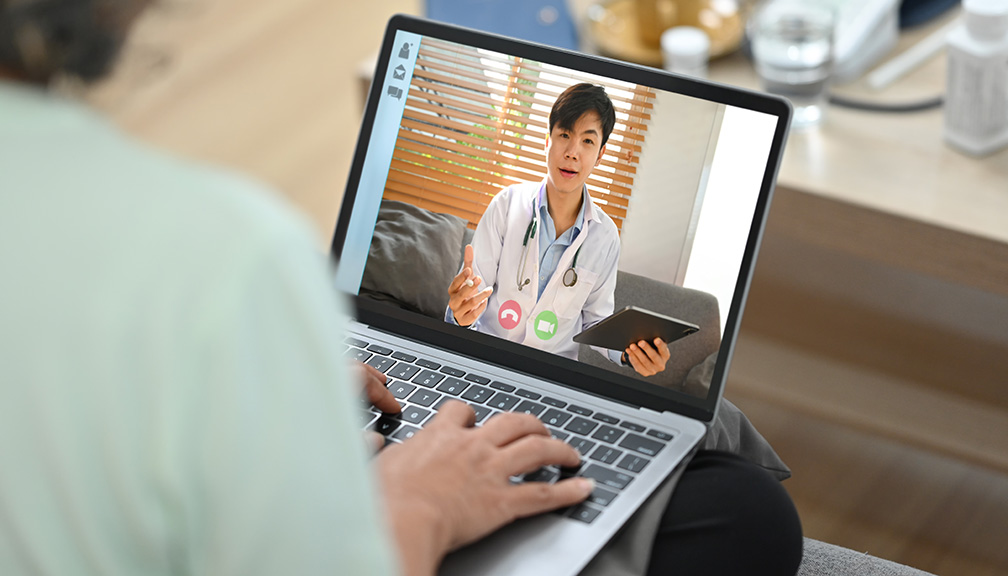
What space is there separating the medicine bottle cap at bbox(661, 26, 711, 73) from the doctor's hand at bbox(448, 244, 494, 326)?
612 mm

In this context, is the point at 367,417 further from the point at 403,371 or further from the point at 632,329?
the point at 632,329

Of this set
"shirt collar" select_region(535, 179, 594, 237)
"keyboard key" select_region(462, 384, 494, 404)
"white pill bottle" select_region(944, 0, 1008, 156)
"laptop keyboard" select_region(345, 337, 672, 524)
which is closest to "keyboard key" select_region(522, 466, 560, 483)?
"laptop keyboard" select_region(345, 337, 672, 524)

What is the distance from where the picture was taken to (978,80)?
3.57 ft

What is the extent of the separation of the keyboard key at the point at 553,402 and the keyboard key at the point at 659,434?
0.24ft

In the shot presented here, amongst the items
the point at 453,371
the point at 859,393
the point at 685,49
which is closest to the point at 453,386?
the point at 453,371

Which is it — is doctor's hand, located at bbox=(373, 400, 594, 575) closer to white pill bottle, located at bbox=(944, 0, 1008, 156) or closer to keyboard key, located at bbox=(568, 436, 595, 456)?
keyboard key, located at bbox=(568, 436, 595, 456)

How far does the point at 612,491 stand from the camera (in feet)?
2.11

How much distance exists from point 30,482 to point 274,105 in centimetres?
210

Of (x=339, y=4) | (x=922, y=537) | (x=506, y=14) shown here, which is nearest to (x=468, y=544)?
(x=922, y=537)

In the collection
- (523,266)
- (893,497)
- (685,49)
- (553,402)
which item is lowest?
(893,497)

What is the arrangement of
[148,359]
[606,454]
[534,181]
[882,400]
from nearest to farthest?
[148,359], [606,454], [534,181], [882,400]

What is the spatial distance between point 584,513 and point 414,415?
17 cm

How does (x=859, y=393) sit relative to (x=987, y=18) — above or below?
below

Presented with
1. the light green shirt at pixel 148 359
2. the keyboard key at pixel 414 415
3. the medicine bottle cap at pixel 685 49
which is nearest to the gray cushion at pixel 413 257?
the keyboard key at pixel 414 415
